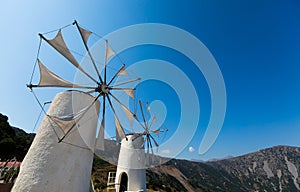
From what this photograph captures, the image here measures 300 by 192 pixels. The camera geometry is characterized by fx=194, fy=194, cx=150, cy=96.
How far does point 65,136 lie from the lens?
670 cm

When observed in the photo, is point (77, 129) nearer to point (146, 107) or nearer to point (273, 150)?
point (146, 107)

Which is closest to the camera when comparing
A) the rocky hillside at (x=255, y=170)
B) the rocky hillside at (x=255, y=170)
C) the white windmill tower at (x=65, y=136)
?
the white windmill tower at (x=65, y=136)

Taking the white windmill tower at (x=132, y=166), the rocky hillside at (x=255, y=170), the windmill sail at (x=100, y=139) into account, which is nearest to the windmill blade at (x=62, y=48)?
the windmill sail at (x=100, y=139)

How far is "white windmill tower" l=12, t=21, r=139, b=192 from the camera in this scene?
6.12 m

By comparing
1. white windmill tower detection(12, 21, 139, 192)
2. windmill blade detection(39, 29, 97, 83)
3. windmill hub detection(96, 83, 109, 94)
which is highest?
windmill blade detection(39, 29, 97, 83)

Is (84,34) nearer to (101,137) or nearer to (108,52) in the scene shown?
(108,52)

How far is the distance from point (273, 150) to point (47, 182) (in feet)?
623

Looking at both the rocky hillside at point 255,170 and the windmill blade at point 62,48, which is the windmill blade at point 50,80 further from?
the rocky hillside at point 255,170

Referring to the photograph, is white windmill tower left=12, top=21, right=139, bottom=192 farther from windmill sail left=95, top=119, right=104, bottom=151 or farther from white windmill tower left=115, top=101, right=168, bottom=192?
white windmill tower left=115, top=101, right=168, bottom=192

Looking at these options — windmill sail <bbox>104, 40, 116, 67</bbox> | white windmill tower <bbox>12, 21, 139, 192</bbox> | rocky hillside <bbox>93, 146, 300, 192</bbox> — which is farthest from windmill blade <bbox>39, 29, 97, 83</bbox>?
rocky hillside <bbox>93, 146, 300, 192</bbox>

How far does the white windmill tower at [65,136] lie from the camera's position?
612cm

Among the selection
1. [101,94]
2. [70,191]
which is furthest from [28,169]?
[101,94]

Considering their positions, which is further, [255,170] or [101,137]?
[255,170]

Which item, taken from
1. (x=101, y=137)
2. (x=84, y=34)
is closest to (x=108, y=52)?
(x=84, y=34)
